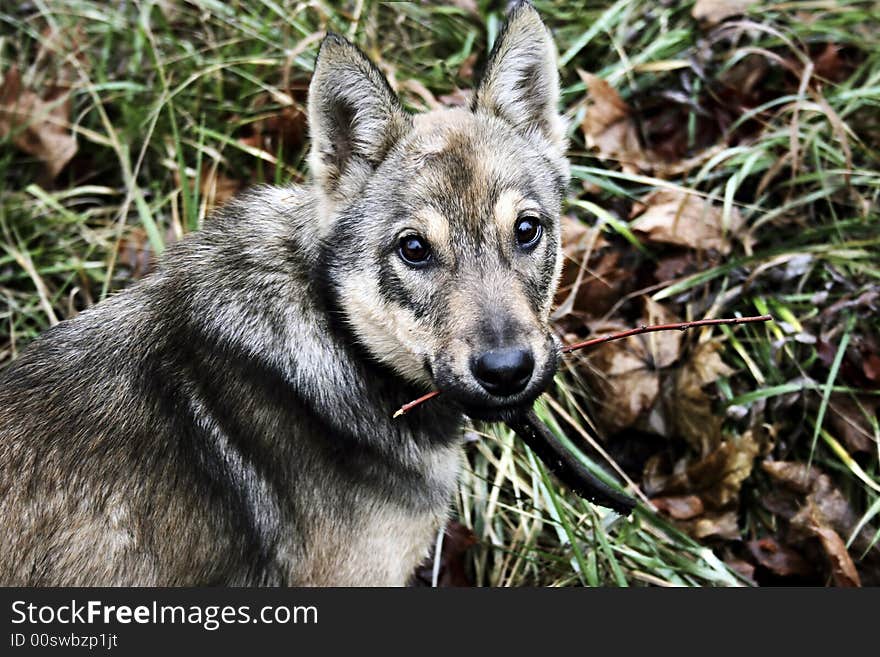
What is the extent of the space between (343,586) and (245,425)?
2.18 ft

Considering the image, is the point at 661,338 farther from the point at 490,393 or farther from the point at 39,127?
the point at 39,127

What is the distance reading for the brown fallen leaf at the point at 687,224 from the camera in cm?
502

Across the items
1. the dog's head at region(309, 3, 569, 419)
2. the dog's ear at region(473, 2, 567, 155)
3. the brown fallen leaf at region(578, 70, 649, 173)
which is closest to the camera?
the dog's head at region(309, 3, 569, 419)

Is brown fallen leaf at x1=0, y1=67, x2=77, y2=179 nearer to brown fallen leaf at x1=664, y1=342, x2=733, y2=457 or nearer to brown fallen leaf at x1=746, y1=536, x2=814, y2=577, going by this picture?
brown fallen leaf at x1=664, y1=342, x2=733, y2=457

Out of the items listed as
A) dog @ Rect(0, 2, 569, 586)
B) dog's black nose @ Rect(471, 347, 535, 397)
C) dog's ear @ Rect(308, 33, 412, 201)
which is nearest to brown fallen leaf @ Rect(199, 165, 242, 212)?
dog @ Rect(0, 2, 569, 586)

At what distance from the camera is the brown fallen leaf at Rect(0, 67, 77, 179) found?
557 centimetres

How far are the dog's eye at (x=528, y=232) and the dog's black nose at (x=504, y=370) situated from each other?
19.9 inches

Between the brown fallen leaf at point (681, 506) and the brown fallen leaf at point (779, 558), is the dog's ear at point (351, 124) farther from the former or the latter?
the brown fallen leaf at point (779, 558)

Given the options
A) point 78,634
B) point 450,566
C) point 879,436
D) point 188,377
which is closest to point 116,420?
point 188,377

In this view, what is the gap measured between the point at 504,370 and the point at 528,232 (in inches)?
24.7

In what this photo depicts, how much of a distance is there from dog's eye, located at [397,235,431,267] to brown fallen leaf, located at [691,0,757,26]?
3.20 m

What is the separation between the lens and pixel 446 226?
322 cm

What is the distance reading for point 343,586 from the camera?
342 centimetres

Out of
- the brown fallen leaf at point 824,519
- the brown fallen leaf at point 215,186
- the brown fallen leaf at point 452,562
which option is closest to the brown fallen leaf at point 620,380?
the brown fallen leaf at point 824,519
